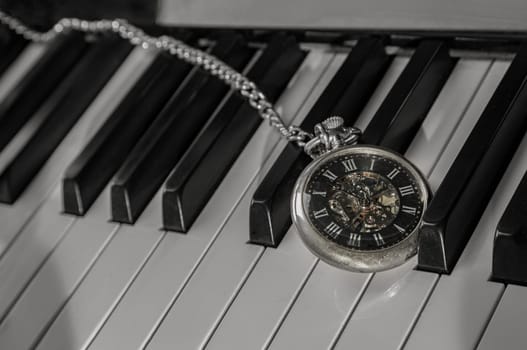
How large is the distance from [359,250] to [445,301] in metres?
0.16

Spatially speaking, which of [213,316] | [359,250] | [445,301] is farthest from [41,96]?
[445,301]

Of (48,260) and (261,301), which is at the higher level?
(261,301)

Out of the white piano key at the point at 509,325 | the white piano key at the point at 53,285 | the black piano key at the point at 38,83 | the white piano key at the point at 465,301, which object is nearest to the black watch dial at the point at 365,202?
the white piano key at the point at 465,301

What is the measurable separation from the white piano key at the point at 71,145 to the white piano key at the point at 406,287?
76cm

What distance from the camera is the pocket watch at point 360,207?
4.81 feet

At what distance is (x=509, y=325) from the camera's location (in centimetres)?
130

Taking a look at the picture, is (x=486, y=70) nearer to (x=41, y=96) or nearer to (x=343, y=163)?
(x=343, y=163)

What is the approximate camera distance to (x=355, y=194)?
1.53m

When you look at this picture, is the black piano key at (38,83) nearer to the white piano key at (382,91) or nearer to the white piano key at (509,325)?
the white piano key at (382,91)

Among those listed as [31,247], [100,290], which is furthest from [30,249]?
[100,290]

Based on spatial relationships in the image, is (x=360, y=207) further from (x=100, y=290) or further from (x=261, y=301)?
(x=100, y=290)

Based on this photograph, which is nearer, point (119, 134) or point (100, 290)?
point (100, 290)

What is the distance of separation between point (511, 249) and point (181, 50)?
3.27ft

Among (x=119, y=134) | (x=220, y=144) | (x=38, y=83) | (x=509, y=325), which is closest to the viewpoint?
(x=509, y=325)
